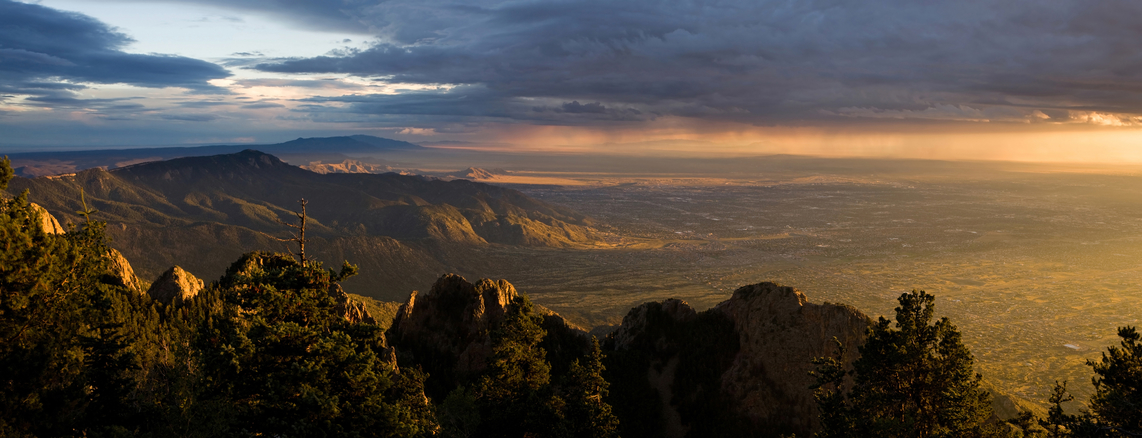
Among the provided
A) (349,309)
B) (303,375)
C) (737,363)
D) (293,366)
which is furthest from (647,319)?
(293,366)

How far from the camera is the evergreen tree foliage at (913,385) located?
26.6m

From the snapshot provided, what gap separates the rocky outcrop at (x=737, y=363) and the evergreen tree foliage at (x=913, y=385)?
33592 millimetres

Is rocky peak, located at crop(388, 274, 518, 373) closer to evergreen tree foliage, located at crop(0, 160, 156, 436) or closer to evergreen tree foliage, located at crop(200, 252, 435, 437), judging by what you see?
evergreen tree foliage, located at crop(0, 160, 156, 436)

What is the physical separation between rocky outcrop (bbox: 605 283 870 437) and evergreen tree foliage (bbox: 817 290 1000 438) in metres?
33.6

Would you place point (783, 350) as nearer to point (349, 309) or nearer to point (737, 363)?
point (737, 363)

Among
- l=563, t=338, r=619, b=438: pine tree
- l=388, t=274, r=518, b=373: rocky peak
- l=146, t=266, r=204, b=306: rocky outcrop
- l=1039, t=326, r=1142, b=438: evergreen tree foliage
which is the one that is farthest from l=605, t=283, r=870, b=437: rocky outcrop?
l=146, t=266, r=204, b=306: rocky outcrop

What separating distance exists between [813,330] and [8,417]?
6548 centimetres

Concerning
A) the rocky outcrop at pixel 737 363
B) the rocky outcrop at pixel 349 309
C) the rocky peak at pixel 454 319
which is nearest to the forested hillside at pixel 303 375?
the rocky outcrop at pixel 737 363

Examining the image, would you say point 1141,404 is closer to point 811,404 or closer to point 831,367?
point 831,367

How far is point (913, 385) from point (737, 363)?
1614 inches

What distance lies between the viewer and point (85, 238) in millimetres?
25000

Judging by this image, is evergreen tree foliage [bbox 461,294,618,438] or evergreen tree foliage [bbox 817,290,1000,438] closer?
evergreen tree foliage [bbox 817,290,1000,438]

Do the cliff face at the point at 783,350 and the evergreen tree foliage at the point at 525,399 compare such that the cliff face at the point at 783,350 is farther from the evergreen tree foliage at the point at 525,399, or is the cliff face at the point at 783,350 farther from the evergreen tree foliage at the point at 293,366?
the evergreen tree foliage at the point at 293,366

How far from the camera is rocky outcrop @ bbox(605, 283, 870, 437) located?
61438mm
